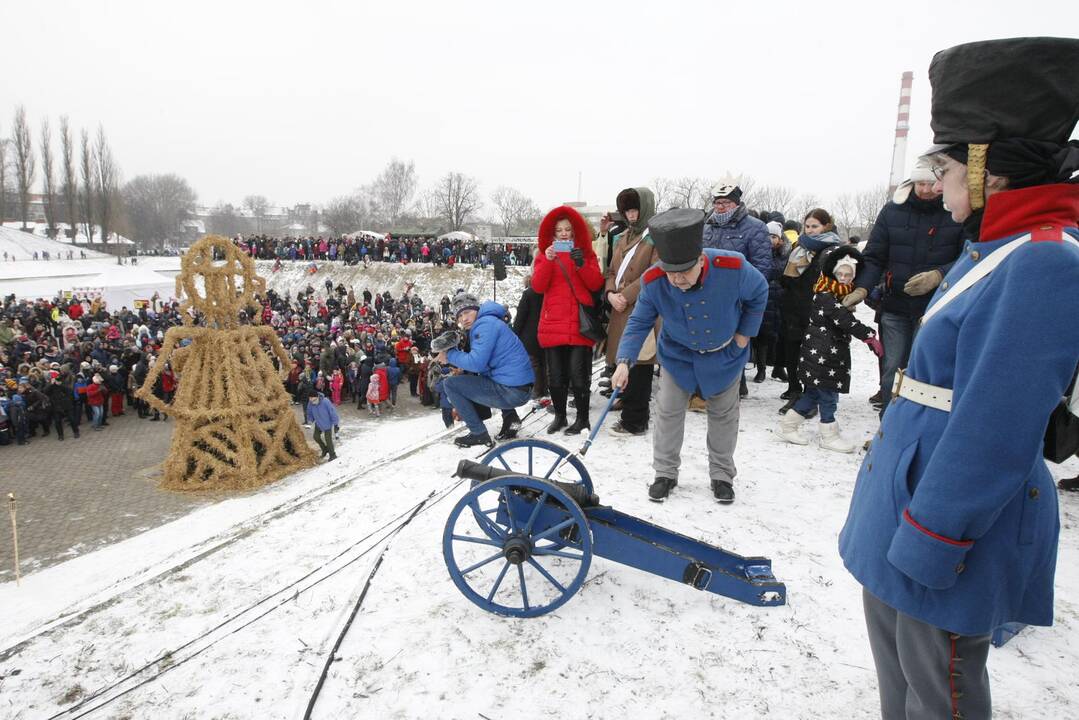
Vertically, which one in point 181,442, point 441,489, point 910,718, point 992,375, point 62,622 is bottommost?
point 181,442

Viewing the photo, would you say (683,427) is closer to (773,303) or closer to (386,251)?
(773,303)

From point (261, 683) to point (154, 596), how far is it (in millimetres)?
1315

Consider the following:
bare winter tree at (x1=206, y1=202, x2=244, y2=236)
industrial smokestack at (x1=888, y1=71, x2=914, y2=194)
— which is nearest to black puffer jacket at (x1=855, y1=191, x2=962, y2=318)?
industrial smokestack at (x1=888, y1=71, x2=914, y2=194)

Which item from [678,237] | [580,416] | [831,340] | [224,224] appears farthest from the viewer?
[224,224]

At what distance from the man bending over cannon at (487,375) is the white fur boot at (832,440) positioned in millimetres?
2857

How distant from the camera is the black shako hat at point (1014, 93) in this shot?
4.30ft

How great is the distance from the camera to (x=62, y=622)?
3.24m

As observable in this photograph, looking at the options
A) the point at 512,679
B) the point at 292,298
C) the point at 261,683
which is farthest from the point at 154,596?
the point at 292,298

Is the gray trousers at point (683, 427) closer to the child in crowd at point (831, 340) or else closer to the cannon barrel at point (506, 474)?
the cannon barrel at point (506, 474)

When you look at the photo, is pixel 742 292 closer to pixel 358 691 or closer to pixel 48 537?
pixel 358 691

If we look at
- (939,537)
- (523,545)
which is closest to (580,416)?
(523,545)

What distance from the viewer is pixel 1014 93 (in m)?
1.33

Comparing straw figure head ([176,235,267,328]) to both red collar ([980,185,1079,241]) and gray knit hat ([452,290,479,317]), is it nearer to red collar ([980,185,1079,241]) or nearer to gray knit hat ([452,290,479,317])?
Result: gray knit hat ([452,290,479,317])

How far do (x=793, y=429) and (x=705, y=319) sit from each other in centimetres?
244
